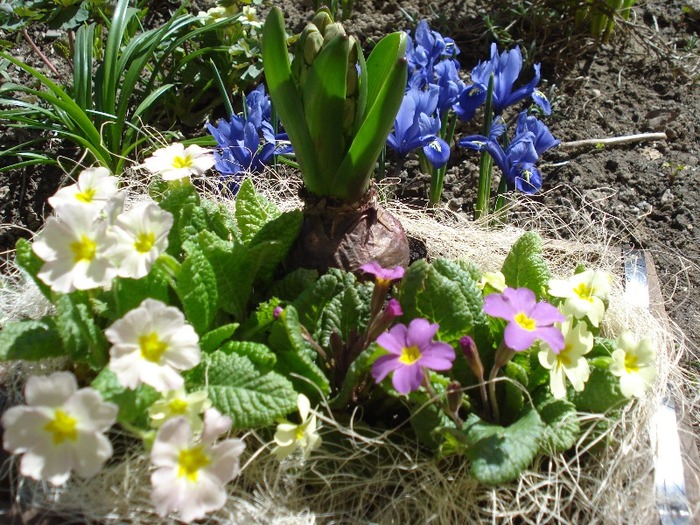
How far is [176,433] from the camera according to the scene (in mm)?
874

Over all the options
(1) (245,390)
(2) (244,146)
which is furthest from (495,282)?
(2) (244,146)

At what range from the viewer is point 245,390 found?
41.5 inches

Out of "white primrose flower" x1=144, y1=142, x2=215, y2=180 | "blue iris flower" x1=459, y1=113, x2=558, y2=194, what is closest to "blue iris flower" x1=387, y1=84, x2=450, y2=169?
"blue iris flower" x1=459, y1=113, x2=558, y2=194

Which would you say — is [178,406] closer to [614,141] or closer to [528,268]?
[528,268]

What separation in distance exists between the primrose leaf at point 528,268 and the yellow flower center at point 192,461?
26.3 inches

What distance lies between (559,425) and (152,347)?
1.92 ft

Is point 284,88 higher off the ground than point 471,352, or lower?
higher

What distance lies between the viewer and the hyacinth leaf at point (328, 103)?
42.6 inches

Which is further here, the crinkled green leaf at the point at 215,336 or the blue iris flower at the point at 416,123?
the blue iris flower at the point at 416,123

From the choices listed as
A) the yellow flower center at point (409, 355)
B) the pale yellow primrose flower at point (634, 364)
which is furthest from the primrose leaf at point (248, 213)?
the pale yellow primrose flower at point (634, 364)

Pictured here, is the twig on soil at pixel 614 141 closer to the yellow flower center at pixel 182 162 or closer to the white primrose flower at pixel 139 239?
the yellow flower center at pixel 182 162

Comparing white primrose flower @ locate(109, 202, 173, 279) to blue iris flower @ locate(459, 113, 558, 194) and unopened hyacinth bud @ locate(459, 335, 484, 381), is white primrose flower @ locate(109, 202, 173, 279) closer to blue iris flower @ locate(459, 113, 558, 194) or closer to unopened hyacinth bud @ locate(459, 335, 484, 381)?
unopened hyacinth bud @ locate(459, 335, 484, 381)

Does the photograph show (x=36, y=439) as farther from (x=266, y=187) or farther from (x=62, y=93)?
(x=62, y=93)

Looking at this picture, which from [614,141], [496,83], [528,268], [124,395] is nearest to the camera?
[124,395]
